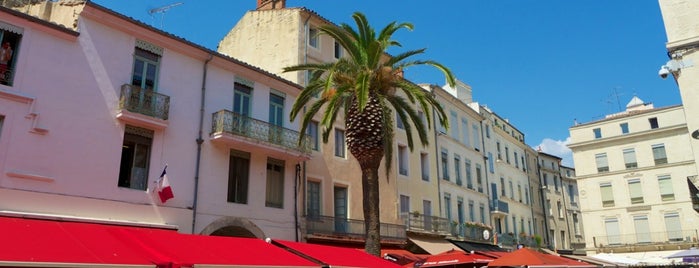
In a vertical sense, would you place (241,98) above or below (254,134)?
above

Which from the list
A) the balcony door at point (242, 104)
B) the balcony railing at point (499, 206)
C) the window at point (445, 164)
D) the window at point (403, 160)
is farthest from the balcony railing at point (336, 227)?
the balcony railing at point (499, 206)

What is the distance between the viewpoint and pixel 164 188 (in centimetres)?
1592

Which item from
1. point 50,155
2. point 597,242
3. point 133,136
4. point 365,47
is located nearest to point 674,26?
point 365,47

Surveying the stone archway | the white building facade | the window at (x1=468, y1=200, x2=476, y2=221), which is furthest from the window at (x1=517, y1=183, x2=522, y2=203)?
the stone archway

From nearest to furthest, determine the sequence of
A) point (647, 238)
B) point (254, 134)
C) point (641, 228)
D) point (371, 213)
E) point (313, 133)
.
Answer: point (371, 213) < point (254, 134) < point (313, 133) < point (647, 238) < point (641, 228)

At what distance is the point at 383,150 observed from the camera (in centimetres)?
1750

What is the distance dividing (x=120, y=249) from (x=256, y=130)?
972 centimetres

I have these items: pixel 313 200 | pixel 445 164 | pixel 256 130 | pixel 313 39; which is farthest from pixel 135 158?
pixel 445 164

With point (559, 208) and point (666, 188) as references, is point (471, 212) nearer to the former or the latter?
point (666, 188)

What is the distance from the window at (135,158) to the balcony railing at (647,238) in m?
38.3

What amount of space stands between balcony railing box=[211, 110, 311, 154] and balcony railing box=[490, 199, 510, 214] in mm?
19486

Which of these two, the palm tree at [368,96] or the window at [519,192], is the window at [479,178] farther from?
the palm tree at [368,96]

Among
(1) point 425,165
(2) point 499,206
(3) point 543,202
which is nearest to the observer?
(1) point 425,165

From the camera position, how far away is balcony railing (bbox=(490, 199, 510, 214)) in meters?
36.1
